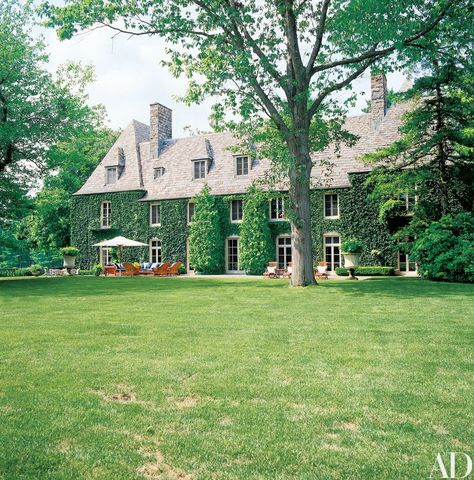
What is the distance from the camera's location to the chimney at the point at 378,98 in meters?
27.0

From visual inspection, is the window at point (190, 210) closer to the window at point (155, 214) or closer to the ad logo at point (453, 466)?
the window at point (155, 214)

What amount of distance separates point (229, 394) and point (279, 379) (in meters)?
0.65

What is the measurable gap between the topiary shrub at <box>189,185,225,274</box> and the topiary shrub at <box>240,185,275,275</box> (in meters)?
1.81

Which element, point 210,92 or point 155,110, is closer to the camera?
point 210,92

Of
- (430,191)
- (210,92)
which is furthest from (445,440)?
(430,191)

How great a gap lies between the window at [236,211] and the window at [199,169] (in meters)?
3.50

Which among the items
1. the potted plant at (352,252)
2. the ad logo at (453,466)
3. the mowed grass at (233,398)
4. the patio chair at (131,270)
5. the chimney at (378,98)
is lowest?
the ad logo at (453,466)

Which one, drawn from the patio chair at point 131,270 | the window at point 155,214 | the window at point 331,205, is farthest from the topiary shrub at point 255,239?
the window at point 155,214

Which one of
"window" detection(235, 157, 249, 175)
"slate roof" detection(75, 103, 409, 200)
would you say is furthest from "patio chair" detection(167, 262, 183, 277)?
"window" detection(235, 157, 249, 175)

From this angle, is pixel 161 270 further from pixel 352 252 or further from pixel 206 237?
pixel 352 252

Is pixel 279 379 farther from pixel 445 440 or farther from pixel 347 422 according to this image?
pixel 445 440

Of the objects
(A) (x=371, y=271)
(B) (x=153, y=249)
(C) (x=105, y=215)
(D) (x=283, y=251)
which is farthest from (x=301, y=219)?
(C) (x=105, y=215)

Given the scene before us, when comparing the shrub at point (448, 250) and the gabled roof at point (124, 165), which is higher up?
the gabled roof at point (124, 165)

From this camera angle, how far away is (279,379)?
4.46 metres
